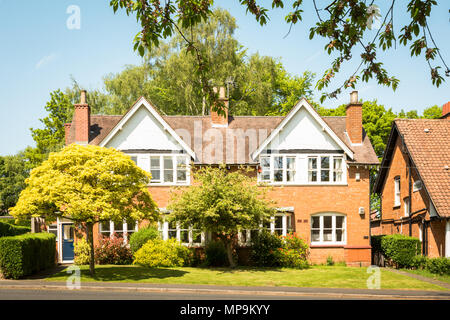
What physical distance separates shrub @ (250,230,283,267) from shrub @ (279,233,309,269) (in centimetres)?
28

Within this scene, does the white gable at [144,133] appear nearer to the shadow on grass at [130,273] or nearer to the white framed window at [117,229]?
the white framed window at [117,229]

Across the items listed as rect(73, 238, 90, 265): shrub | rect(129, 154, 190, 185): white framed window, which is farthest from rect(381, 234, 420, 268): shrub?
rect(73, 238, 90, 265): shrub

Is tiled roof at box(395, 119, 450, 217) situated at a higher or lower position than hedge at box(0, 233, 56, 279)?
higher

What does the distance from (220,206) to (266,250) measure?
524 centimetres

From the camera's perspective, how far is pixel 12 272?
18.4 meters

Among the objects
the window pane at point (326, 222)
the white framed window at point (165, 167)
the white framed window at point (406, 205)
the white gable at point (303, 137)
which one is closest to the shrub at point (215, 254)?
the white framed window at point (165, 167)

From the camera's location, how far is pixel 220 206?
70.3 ft

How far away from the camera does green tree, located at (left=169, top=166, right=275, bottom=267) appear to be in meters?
21.8

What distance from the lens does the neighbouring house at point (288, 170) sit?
26469 millimetres

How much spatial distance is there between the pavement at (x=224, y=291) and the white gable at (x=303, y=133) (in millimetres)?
11575

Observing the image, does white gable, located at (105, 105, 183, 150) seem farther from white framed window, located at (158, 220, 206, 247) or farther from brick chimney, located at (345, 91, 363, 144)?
brick chimney, located at (345, 91, 363, 144)

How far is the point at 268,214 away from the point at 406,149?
1105 centimetres

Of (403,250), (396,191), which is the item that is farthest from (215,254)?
(396,191)
